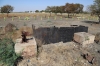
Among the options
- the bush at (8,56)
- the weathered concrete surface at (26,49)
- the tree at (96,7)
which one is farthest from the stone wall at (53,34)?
the tree at (96,7)

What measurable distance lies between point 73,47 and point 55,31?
210 centimetres

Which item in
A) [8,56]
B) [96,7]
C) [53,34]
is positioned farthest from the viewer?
[96,7]

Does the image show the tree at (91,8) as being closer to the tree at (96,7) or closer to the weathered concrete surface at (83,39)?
the tree at (96,7)

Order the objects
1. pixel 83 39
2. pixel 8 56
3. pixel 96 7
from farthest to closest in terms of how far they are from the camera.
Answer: pixel 96 7
pixel 83 39
pixel 8 56

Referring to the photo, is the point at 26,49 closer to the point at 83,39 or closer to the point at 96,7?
the point at 83,39

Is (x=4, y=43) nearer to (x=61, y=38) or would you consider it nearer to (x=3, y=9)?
(x=61, y=38)

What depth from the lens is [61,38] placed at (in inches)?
344

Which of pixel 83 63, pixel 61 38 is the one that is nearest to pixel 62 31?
pixel 61 38

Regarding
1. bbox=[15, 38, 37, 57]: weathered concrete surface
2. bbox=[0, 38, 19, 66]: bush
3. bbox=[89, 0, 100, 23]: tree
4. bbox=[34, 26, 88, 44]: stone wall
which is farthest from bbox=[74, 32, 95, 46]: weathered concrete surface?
bbox=[89, 0, 100, 23]: tree

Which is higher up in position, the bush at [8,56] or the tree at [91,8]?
the tree at [91,8]

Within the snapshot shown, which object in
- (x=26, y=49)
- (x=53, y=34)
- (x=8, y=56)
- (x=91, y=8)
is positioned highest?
(x=91, y=8)

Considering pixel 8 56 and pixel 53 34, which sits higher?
pixel 53 34

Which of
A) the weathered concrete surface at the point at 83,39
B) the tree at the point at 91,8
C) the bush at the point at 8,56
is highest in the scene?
the tree at the point at 91,8

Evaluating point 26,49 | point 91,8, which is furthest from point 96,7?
point 26,49
